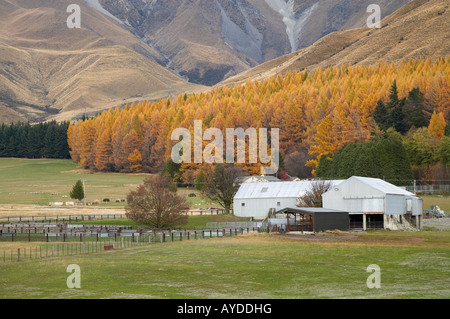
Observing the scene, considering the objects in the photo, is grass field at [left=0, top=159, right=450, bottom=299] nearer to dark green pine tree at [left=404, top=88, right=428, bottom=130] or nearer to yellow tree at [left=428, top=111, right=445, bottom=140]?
yellow tree at [left=428, top=111, right=445, bottom=140]

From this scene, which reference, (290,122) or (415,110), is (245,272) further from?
(290,122)

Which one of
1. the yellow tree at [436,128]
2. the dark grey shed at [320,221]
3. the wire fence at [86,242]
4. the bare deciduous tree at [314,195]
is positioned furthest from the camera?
the yellow tree at [436,128]

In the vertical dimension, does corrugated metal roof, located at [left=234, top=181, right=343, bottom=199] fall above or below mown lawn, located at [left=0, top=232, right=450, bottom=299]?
above

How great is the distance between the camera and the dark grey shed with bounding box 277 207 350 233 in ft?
218

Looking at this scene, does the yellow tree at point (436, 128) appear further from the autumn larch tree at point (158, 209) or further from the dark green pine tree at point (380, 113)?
the autumn larch tree at point (158, 209)

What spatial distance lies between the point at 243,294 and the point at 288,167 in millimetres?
118751

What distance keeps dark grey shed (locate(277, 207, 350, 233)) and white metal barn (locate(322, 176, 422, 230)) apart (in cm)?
294

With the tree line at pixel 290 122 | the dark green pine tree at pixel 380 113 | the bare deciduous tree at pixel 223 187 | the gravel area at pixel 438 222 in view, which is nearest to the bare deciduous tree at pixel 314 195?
the gravel area at pixel 438 222

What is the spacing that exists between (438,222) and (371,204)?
1270 centimetres

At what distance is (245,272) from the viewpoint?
37062mm

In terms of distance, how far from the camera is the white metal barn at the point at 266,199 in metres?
89.2

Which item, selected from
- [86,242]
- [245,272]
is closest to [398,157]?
[86,242]

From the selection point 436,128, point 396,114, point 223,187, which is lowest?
point 223,187

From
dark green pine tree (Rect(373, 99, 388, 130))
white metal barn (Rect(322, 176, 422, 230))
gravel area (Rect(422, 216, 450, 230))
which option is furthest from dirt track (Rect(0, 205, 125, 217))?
dark green pine tree (Rect(373, 99, 388, 130))
